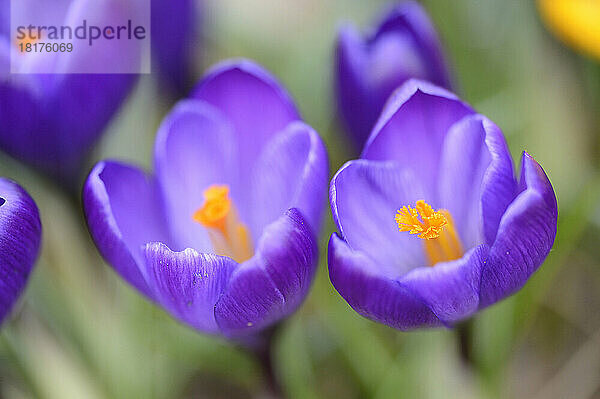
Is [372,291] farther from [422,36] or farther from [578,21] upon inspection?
[578,21]

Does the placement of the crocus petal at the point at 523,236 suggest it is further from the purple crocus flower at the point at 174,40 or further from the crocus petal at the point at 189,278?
the purple crocus flower at the point at 174,40

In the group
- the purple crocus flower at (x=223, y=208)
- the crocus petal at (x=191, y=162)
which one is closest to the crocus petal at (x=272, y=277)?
the purple crocus flower at (x=223, y=208)

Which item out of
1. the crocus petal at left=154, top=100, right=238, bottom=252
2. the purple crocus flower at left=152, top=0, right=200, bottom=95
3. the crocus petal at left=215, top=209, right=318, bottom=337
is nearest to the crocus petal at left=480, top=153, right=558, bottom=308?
the crocus petal at left=215, top=209, right=318, bottom=337

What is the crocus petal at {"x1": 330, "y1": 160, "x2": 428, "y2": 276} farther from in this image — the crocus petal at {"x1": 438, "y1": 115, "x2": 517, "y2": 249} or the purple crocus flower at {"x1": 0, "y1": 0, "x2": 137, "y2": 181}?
the purple crocus flower at {"x1": 0, "y1": 0, "x2": 137, "y2": 181}

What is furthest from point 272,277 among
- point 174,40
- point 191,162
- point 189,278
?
point 174,40

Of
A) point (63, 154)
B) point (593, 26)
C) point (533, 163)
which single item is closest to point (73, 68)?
point (63, 154)

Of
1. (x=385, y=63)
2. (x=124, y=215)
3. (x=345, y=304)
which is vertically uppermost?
(x=385, y=63)
